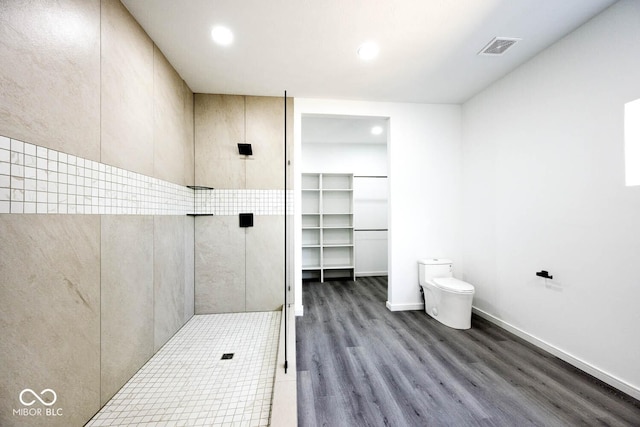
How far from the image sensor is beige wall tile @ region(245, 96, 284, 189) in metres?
2.77

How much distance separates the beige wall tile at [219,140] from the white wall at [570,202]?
111 inches

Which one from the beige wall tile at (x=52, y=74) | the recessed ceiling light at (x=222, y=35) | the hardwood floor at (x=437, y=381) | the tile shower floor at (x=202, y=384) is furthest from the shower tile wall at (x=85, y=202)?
the hardwood floor at (x=437, y=381)

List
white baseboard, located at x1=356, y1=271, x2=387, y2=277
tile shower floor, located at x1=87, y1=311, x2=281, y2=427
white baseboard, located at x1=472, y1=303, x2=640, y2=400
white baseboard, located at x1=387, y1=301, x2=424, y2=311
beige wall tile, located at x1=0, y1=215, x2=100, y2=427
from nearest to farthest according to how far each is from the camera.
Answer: beige wall tile, located at x1=0, y1=215, x2=100, y2=427 → tile shower floor, located at x1=87, y1=311, x2=281, y2=427 → white baseboard, located at x1=472, y1=303, x2=640, y2=400 → white baseboard, located at x1=387, y1=301, x2=424, y2=311 → white baseboard, located at x1=356, y1=271, x2=387, y2=277

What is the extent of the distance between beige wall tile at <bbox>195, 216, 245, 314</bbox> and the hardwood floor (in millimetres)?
868

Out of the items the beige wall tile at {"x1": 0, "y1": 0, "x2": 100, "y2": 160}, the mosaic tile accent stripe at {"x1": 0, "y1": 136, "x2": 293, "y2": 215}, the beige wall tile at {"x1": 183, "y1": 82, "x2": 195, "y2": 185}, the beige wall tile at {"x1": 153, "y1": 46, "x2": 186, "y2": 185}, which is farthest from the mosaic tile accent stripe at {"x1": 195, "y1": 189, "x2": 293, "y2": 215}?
the beige wall tile at {"x1": 0, "y1": 0, "x2": 100, "y2": 160}

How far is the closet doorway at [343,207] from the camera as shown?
4469mm

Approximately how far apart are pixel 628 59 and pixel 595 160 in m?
0.64

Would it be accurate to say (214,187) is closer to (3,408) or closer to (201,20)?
(201,20)

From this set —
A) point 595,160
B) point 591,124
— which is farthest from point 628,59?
point 595,160

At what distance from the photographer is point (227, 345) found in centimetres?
202

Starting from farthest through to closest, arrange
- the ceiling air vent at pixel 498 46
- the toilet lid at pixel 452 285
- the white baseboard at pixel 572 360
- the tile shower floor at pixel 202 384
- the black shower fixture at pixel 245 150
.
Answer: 1. the black shower fixture at pixel 245 150
2. the toilet lid at pixel 452 285
3. the ceiling air vent at pixel 498 46
4. the white baseboard at pixel 572 360
5. the tile shower floor at pixel 202 384

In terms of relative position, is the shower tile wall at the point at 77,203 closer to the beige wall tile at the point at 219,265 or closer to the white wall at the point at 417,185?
the beige wall tile at the point at 219,265

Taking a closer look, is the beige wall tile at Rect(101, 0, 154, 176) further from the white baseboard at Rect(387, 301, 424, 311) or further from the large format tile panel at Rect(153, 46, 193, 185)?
the white baseboard at Rect(387, 301, 424, 311)

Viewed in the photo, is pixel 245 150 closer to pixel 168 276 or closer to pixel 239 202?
pixel 239 202
